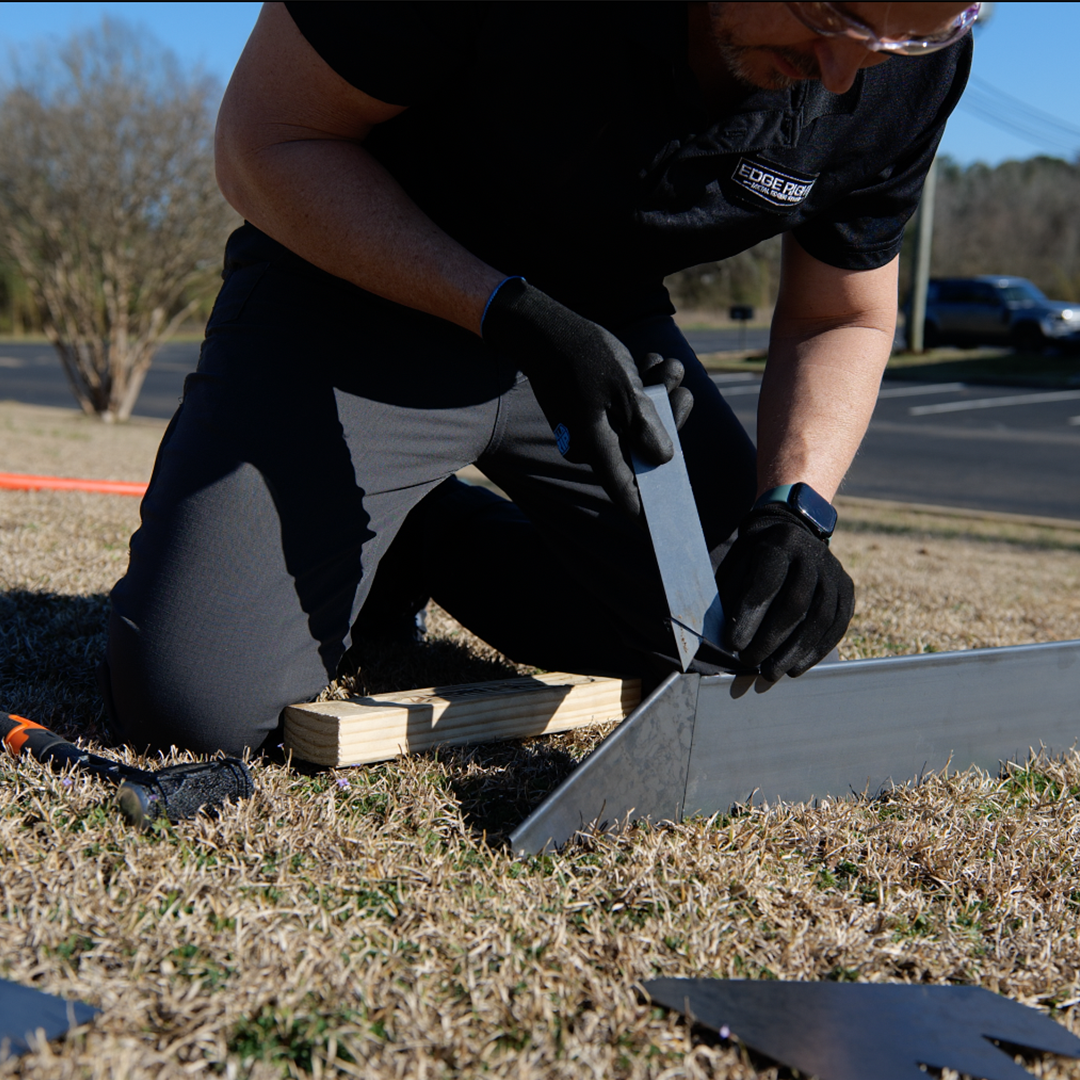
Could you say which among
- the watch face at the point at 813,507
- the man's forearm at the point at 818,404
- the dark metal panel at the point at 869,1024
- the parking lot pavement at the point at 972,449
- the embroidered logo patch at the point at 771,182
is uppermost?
the embroidered logo patch at the point at 771,182

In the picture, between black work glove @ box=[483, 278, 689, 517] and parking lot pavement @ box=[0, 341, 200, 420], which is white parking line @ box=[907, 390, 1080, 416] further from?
black work glove @ box=[483, 278, 689, 517]

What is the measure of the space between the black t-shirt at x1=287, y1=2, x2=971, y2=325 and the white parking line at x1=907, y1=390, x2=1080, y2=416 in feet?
38.5

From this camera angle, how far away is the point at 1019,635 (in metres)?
2.99

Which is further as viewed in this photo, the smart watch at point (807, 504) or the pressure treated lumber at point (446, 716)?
the smart watch at point (807, 504)

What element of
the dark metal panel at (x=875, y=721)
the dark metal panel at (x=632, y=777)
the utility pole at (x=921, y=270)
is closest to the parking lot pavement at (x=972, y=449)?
the utility pole at (x=921, y=270)

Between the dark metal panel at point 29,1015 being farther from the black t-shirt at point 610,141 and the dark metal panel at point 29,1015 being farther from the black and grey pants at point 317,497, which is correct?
the black t-shirt at point 610,141

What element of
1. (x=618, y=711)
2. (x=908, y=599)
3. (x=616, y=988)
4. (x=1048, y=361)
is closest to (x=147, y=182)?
(x=908, y=599)

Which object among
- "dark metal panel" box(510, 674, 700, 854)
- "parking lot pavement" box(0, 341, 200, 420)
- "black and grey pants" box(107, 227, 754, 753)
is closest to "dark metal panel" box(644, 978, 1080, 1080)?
"dark metal panel" box(510, 674, 700, 854)

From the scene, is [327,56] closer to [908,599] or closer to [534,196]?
[534,196]

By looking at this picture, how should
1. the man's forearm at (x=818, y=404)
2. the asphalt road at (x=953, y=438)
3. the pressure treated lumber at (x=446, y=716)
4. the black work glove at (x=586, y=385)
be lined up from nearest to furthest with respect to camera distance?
the black work glove at (x=586, y=385), the pressure treated lumber at (x=446, y=716), the man's forearm at (x=818, y=404), the asphalt road at (x=953, y=438)

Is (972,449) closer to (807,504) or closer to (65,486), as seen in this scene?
(65,486)

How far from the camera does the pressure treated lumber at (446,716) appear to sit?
1.68 m

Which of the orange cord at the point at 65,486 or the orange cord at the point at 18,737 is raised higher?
the orange cord at the point at 18,737

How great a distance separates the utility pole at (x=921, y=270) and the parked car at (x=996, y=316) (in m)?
0.13
